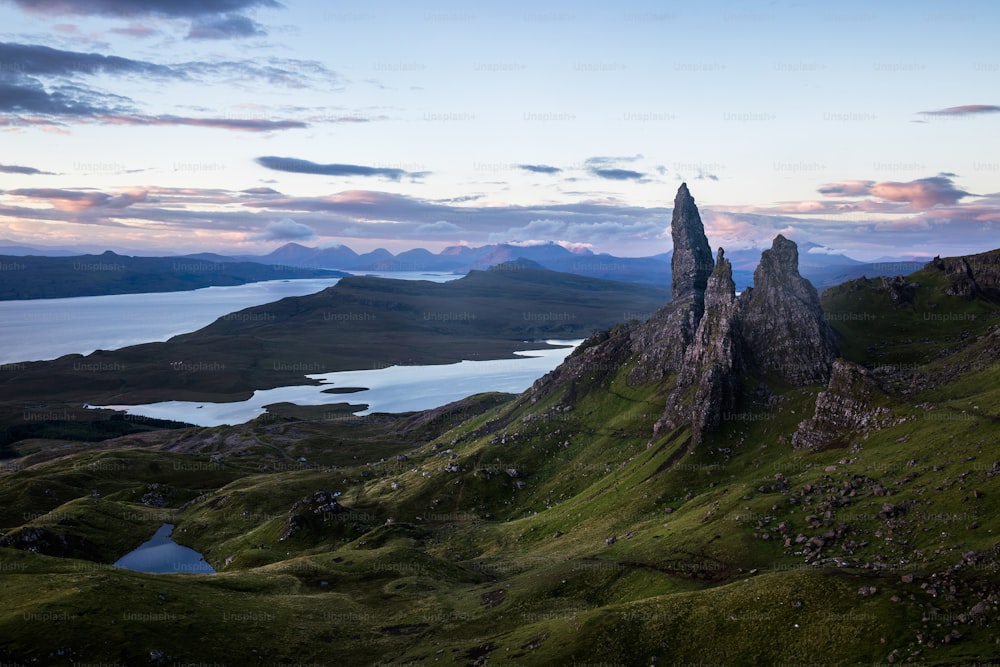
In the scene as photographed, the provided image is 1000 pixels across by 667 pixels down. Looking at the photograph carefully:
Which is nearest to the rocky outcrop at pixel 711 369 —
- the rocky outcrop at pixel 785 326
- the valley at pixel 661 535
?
the valley at pixel 661 535

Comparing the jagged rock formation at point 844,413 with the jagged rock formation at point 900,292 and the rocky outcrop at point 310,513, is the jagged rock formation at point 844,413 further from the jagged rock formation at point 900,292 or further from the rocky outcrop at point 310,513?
the rocky outcrop at point 310,513

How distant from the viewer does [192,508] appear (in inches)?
7421

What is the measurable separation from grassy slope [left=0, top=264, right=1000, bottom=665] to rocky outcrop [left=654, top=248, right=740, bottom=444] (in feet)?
16.0

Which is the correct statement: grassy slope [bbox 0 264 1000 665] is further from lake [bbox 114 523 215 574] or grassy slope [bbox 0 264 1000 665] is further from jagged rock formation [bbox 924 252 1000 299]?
jagged rock formation [bbox 924 252 1000 299]

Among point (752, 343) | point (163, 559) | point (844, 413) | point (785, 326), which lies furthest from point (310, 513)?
point (785, 326)

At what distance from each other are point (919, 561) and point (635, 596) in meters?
31.3

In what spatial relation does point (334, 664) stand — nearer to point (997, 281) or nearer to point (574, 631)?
point (574, 631)

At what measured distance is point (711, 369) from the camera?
449 ft

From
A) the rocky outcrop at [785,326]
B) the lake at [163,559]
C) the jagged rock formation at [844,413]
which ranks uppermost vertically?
the rocky outcrop at [785,326]

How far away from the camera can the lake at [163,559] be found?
5694 inches

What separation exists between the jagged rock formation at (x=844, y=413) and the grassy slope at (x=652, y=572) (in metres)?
2.42

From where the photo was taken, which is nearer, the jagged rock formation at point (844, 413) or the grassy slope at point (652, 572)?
the grassy slope at point (652, 572)

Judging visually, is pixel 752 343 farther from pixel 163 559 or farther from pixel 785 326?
pixel 163 559

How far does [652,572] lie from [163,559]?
379 feet
